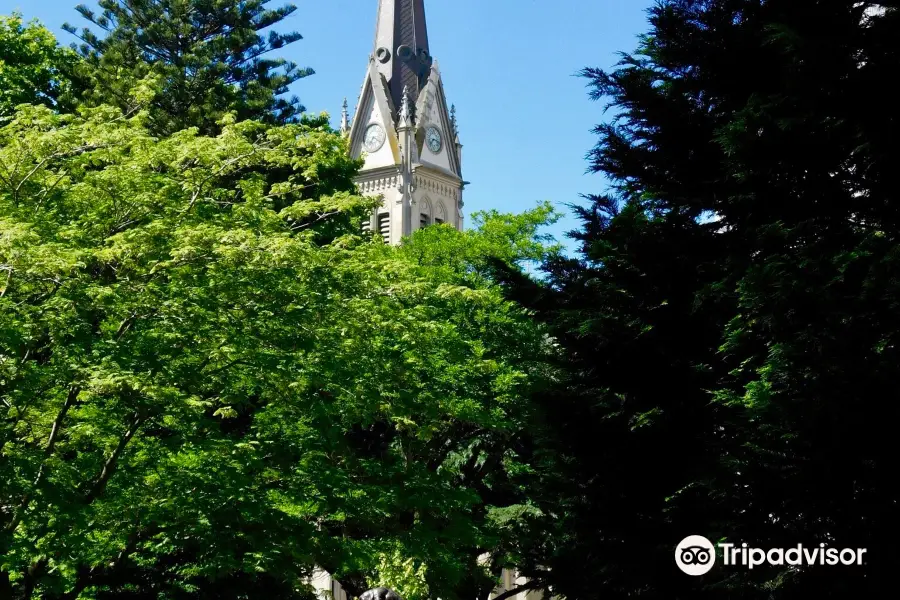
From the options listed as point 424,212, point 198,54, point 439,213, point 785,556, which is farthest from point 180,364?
point 439,213

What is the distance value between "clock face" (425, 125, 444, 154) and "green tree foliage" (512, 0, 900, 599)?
5594 centimetres

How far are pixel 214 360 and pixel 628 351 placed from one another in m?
4.66

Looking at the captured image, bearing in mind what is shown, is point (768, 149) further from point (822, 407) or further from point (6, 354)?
point (6, 354)

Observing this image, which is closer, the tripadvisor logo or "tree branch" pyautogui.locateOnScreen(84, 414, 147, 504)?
the tripadvisor logo

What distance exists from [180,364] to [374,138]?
2194 inches

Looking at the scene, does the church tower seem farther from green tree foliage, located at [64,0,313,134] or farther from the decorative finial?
green tree foliage, located at [64,0,313,134]

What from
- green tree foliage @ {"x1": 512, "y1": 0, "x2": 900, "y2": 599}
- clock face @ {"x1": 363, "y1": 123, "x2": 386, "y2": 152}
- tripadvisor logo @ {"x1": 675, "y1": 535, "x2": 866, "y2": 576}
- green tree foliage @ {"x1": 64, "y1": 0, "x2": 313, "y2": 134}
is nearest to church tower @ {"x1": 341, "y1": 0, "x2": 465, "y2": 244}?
clock face @ {"x1": 363, "y1": 123, "x2": 386, "y2": 152}

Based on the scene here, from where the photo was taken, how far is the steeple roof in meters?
66.4

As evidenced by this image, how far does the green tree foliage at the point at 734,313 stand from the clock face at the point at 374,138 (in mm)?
55727

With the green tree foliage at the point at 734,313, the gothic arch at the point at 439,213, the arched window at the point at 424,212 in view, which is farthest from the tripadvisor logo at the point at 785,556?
the gothic arch at the point at 439,213

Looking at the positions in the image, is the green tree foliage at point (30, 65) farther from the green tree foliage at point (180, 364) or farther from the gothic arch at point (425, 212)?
the gothic arch at point (425, 212)

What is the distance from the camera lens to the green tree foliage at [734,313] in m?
7.89

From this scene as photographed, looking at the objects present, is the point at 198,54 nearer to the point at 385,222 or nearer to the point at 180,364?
the point at 180,364

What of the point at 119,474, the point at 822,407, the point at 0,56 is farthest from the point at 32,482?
the point at 0,56
